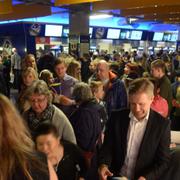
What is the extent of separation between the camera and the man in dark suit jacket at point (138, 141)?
204cm

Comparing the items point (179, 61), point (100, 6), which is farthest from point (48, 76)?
point (179, 61)

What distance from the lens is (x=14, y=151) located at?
129cm

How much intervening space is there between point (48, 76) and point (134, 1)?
418 cm

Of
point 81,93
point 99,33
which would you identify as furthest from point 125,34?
point 81,93

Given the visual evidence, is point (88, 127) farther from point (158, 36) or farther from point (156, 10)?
point (158, 36)

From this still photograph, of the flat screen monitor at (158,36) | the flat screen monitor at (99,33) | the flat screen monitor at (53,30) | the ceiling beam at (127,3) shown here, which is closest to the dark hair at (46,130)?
the ceiling beam at (127,3)

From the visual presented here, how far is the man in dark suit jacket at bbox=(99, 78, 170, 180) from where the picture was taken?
80.4 inches

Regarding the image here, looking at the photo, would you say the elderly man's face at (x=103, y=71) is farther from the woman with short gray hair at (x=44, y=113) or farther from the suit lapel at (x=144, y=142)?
the suit lapel at (x=144, y=142)

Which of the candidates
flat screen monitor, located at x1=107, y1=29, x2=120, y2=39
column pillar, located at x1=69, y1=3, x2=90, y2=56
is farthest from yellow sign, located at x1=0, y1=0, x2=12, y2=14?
flat screen monitor, located at x1=107, y1=29, x2=120, y2=39

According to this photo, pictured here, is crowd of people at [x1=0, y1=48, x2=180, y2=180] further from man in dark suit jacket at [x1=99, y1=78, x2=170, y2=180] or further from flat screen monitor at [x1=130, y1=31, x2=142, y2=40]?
flat screen monitor at [x1=130, y1=31, x2=142, y2=40]

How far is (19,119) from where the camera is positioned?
136 centimetres

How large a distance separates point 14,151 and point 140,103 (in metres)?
1.00

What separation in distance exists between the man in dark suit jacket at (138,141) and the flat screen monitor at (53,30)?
46.5 feet

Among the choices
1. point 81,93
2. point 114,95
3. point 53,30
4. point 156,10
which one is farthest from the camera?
point 53,30
